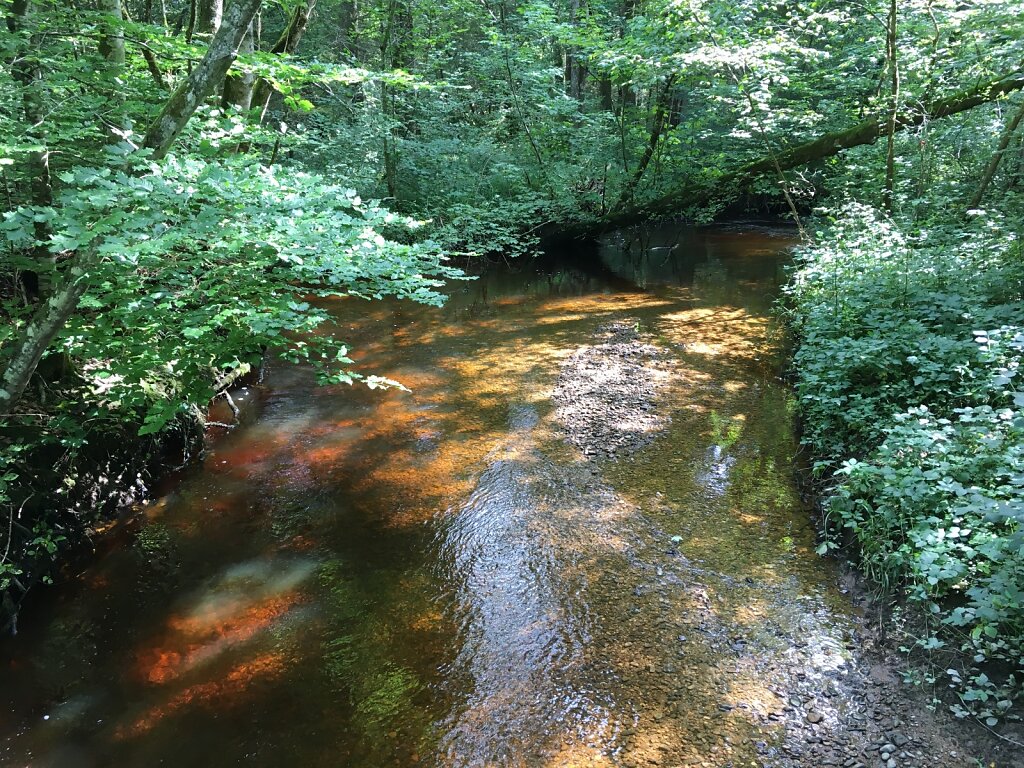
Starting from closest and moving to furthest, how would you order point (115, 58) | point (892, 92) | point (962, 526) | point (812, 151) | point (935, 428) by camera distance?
point (962, 526) → point (935, 428) → point (115, 58) → point (892, 92) → point (812, 151)

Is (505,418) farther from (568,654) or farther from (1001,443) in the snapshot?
(1001,443)

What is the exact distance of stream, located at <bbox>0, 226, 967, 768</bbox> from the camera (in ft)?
10.7

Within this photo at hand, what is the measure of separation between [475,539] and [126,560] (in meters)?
2.93

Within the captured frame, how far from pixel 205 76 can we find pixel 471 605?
13.1 ft

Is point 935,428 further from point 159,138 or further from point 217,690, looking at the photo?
point 159,138

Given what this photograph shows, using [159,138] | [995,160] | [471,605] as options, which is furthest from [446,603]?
[995,160]

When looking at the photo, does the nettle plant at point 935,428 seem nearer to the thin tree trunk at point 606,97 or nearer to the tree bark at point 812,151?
the tree bark at point 812,151

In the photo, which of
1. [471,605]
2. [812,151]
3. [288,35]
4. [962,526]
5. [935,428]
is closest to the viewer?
[962,526]

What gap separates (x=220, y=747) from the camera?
326 cm

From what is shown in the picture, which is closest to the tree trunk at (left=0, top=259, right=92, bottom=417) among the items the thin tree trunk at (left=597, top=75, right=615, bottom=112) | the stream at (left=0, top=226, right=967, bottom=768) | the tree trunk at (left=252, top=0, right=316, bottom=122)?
the stream at (left=0, top=226, right=967, bottom=768)

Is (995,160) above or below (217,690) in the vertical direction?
above

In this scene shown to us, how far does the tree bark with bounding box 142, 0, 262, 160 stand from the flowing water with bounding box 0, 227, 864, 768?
3.28 metres

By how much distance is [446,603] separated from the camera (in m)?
4.32

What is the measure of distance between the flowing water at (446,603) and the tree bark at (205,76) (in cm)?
328
